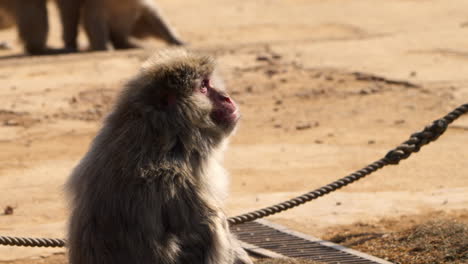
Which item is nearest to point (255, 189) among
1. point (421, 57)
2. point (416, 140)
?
point (416, 140)

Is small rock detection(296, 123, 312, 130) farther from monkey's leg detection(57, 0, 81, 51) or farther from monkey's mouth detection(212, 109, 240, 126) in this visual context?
monkey's leg detection(57, 0, 81, 51)

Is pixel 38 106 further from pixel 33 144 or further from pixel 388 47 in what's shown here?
pixel 388 47

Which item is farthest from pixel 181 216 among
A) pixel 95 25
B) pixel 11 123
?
pixel 95 25

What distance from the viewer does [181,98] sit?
175 inches

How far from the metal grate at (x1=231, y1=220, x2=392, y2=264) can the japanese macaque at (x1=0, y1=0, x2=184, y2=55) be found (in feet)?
25.4

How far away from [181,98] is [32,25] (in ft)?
32.1

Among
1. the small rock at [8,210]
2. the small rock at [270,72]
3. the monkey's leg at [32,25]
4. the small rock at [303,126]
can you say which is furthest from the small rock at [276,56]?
the small rock at [8,210]

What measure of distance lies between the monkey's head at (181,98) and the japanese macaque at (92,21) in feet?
30.6

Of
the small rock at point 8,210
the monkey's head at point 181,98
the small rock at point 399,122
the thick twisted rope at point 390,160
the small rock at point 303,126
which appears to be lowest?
the small rock at point 8,210

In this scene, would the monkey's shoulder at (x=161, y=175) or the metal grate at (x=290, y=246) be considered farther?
the metal grate at (x=290, y=246)

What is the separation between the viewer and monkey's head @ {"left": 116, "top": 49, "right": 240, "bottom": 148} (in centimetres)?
437

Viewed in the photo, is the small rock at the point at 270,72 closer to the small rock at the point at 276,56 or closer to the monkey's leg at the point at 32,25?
the small rock at the point at 276,56

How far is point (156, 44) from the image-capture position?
1521 cm

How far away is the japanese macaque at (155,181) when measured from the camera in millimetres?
4172
